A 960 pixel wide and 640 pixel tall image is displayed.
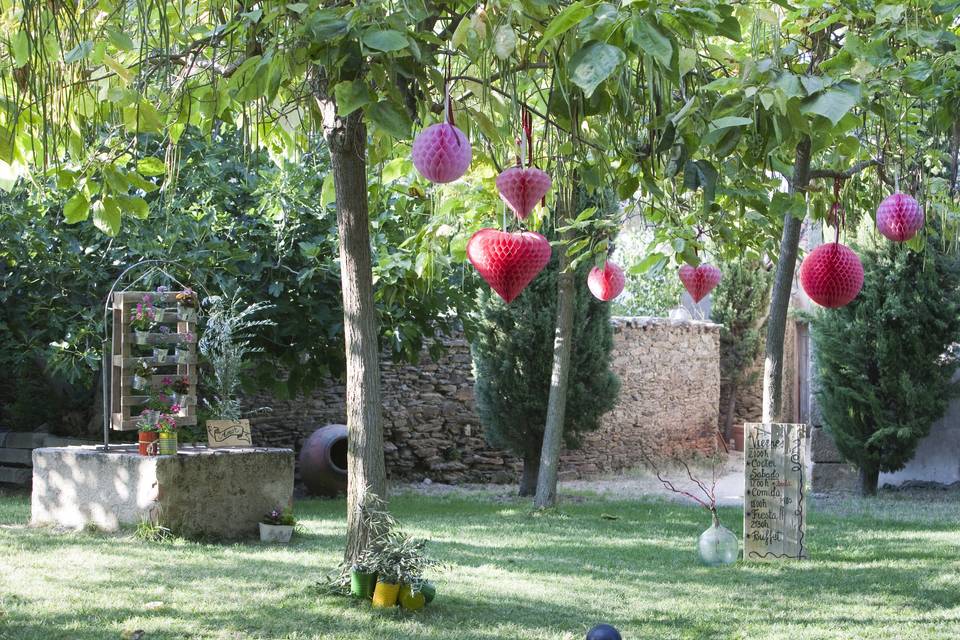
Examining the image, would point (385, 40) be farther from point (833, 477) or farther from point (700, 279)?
point (833, 477)

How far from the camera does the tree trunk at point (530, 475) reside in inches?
388

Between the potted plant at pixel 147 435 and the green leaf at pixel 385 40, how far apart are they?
4852 millimetres

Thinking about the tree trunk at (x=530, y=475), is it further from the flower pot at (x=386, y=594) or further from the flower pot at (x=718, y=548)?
the flower pot at (x=386, y=594)

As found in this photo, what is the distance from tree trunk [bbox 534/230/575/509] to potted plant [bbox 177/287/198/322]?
2.91 meters

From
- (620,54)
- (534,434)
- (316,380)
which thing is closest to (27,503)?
(316,380)

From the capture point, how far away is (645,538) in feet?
22.6

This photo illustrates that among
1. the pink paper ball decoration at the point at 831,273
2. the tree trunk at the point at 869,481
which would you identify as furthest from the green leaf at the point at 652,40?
the tree trunk at the point at 869,481

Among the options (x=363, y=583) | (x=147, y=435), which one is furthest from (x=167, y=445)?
(x=363, y=583)

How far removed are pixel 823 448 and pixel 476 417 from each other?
383 cm

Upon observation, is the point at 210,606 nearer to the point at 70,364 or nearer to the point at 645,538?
the point at 645,538

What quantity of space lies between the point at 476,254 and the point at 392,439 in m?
8.69

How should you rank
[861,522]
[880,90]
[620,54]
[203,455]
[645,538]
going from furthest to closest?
[861,522] → [645,538] → [203,455] → [880,90] → [620,54]

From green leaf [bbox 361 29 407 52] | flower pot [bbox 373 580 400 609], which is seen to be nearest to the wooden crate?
flower pot [bbox 373 580 400 609]

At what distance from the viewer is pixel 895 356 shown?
9.34 meters
